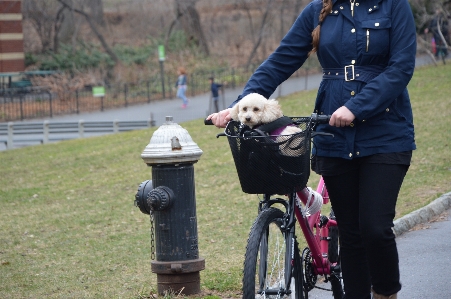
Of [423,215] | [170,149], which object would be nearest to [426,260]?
[423,215]

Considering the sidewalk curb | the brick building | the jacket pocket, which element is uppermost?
the brick building

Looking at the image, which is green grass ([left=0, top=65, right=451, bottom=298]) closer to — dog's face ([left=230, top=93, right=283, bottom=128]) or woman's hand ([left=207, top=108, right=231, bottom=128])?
woman's hand ([left=207, top=108, right=231, bottom=128])

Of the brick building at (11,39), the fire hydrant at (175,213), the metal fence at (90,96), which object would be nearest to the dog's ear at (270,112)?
the fire hydrant at (175,213)

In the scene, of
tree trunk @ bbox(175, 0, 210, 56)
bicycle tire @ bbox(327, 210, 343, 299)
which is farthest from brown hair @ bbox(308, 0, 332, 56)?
tree trunk @ bbox(175, 0, 210, 56)

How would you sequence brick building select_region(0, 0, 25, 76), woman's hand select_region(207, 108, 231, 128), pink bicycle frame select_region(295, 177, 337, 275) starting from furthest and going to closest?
brick building select_region(0, 0, 25, 76) < pink bicycle frame select_region(295, 177, 337, 275) < woman's hand select_region(207, 108, 231, 128)

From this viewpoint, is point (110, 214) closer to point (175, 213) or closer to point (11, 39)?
point (175, 213)

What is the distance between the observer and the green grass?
625cm

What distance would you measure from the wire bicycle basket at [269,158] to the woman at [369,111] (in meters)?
0.20

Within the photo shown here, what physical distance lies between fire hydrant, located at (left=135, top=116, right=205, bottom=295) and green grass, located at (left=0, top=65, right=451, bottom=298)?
0.23 meters

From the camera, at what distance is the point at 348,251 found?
3.89 meters

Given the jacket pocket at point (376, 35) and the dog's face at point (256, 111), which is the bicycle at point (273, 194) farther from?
the jacket pocket at point (376, 35)

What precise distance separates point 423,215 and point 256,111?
4.38 meters

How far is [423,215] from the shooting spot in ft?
24.1

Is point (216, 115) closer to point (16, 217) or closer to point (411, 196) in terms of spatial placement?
point (411, 196)
